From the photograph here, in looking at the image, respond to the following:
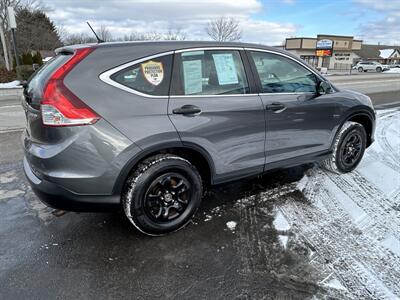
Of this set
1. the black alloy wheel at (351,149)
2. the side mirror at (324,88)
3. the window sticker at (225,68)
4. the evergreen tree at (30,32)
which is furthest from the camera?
the evergreen tree at (30,32)

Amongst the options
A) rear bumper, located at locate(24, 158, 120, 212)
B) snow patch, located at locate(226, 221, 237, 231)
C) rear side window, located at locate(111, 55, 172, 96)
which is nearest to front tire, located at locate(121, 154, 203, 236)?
rear bumper, located at locate(24, 158, 120, 212)

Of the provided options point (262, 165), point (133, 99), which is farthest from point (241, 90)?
point (133, 99)

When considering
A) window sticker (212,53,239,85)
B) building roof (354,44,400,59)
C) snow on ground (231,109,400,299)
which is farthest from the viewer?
building roof (354,44,400,59)

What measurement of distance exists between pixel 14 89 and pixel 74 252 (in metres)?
14.7

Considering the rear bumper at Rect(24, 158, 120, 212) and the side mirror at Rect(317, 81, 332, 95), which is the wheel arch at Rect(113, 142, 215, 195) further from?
the side mirror at Rect(317, 81, 332, 95)

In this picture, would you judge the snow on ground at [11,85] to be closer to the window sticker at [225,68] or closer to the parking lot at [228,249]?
the parking lot at [228,249]

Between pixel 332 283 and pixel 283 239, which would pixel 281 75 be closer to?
pixel 283 239

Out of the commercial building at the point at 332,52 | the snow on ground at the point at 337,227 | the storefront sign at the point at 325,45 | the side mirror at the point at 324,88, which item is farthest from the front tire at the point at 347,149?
the commercial building at the point at 332,52

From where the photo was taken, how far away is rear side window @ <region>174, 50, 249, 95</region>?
9.36 ft

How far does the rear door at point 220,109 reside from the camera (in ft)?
9.26

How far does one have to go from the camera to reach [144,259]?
2.70 meters

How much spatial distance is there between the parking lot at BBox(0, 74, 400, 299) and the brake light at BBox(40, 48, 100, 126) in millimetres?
1175

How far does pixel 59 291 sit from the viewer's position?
7.66 feet

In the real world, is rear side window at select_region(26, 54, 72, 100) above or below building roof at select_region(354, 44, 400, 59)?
above
